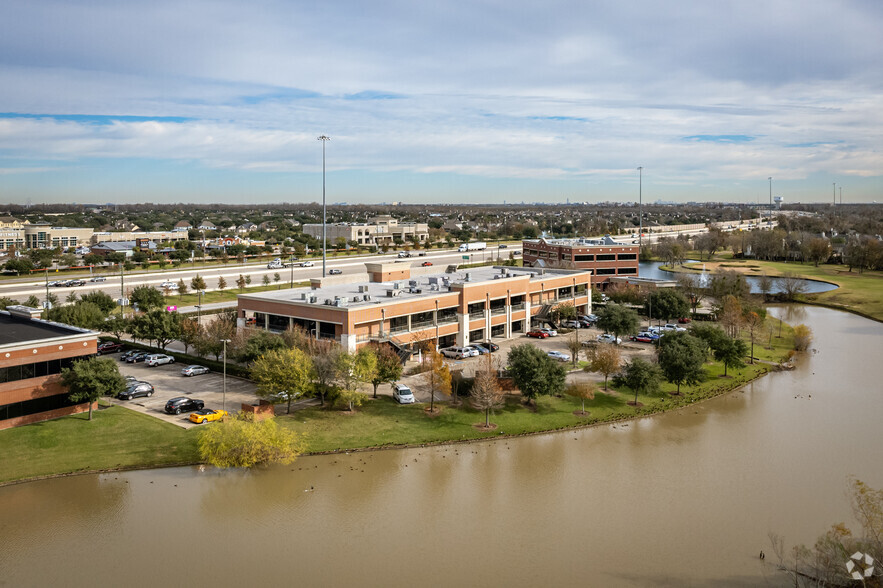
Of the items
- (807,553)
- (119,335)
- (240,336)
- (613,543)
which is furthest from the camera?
(119,335)

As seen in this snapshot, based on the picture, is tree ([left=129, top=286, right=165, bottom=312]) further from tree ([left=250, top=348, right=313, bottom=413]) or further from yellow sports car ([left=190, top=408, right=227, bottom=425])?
tree ([left=250, top=348, right=313, bottom=413])

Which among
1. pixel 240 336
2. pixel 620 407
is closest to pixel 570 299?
pixel 620 407

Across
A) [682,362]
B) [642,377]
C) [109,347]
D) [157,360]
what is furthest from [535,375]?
[109,347]

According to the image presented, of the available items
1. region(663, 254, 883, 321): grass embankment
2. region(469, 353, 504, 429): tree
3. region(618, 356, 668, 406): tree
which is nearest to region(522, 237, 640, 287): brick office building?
region(663, 254, 883, 321): grass embankment

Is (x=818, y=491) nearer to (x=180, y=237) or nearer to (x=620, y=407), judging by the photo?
(x=620, y=407)

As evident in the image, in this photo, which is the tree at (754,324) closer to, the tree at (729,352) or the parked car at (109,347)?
the tree at (729,352)

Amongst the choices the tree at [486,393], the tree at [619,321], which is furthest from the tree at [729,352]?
the tree at [486,393]
